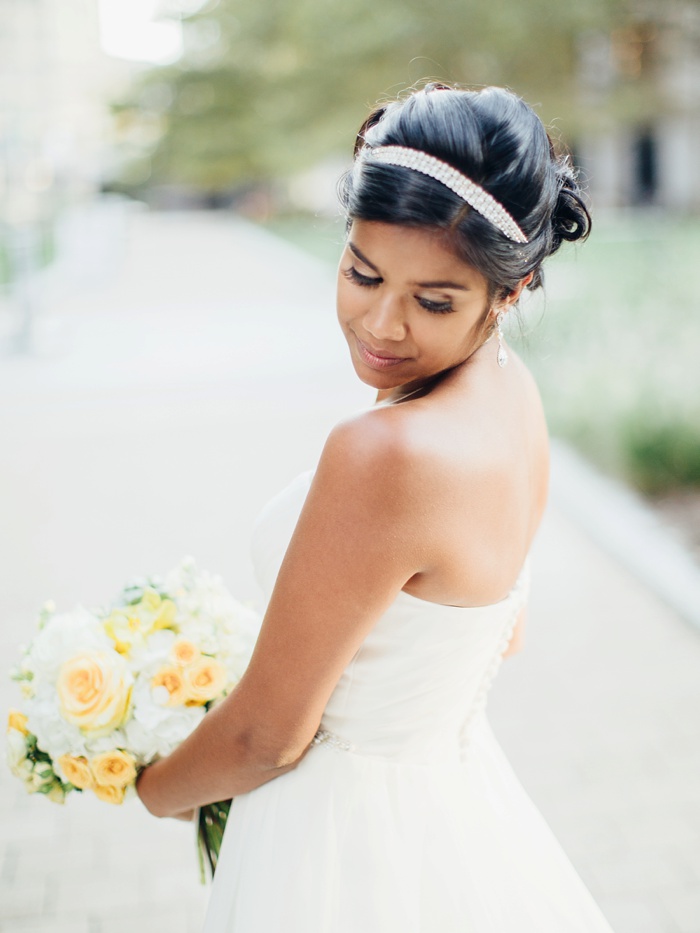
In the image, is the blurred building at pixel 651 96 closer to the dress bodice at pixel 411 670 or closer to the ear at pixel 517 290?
the ear at pixel 517 290

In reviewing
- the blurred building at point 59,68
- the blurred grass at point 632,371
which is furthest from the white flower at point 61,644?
the blurred building at point 59,68

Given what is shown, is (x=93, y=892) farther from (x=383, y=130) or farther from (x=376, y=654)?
(x=383, y=130)

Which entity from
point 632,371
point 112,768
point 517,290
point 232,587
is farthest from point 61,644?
point 632,371

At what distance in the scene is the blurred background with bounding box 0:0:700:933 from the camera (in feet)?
11.1

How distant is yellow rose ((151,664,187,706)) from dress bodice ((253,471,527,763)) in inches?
8.9

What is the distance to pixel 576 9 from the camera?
18.2m

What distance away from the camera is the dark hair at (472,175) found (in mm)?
1396

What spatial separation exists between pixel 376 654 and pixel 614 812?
93.2 inches

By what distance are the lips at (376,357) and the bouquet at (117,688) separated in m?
0.65

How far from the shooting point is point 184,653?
1.81 meters

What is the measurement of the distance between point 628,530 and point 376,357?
16.4 ft

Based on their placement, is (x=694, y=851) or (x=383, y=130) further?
(x=694, y=851)

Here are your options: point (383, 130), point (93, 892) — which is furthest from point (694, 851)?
point (383, 130)

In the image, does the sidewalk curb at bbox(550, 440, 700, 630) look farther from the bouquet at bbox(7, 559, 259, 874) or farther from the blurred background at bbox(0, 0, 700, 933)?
the bouquet at bbox(7, 559, 259, 874)
